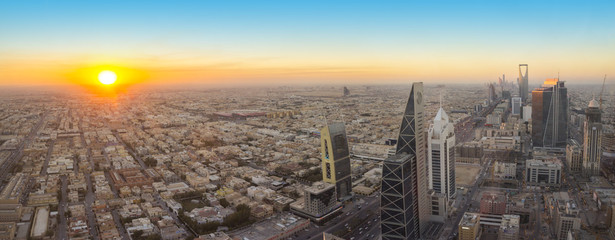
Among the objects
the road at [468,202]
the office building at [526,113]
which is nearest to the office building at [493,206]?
the road at [468,202]

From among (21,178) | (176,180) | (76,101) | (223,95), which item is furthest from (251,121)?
(21,178)

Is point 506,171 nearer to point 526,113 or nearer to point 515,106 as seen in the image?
point 526,113

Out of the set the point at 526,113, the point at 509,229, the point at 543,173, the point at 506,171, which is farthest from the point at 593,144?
the point at 526,113

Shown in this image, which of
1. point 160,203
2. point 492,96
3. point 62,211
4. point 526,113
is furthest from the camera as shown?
point 526,113

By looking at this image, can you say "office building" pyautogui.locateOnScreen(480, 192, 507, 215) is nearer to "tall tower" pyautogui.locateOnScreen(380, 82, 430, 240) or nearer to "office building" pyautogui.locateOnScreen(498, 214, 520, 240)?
"office building" pyautogui.locateOnScreen(498, 214, 520, 240)

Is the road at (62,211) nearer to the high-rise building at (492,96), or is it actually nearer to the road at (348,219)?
the road at (348,219)

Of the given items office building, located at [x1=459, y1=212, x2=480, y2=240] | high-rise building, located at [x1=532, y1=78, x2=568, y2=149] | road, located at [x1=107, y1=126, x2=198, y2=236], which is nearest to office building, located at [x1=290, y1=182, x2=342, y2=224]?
road, located at [x1=107, y1=126, x2=198, y2=236]
